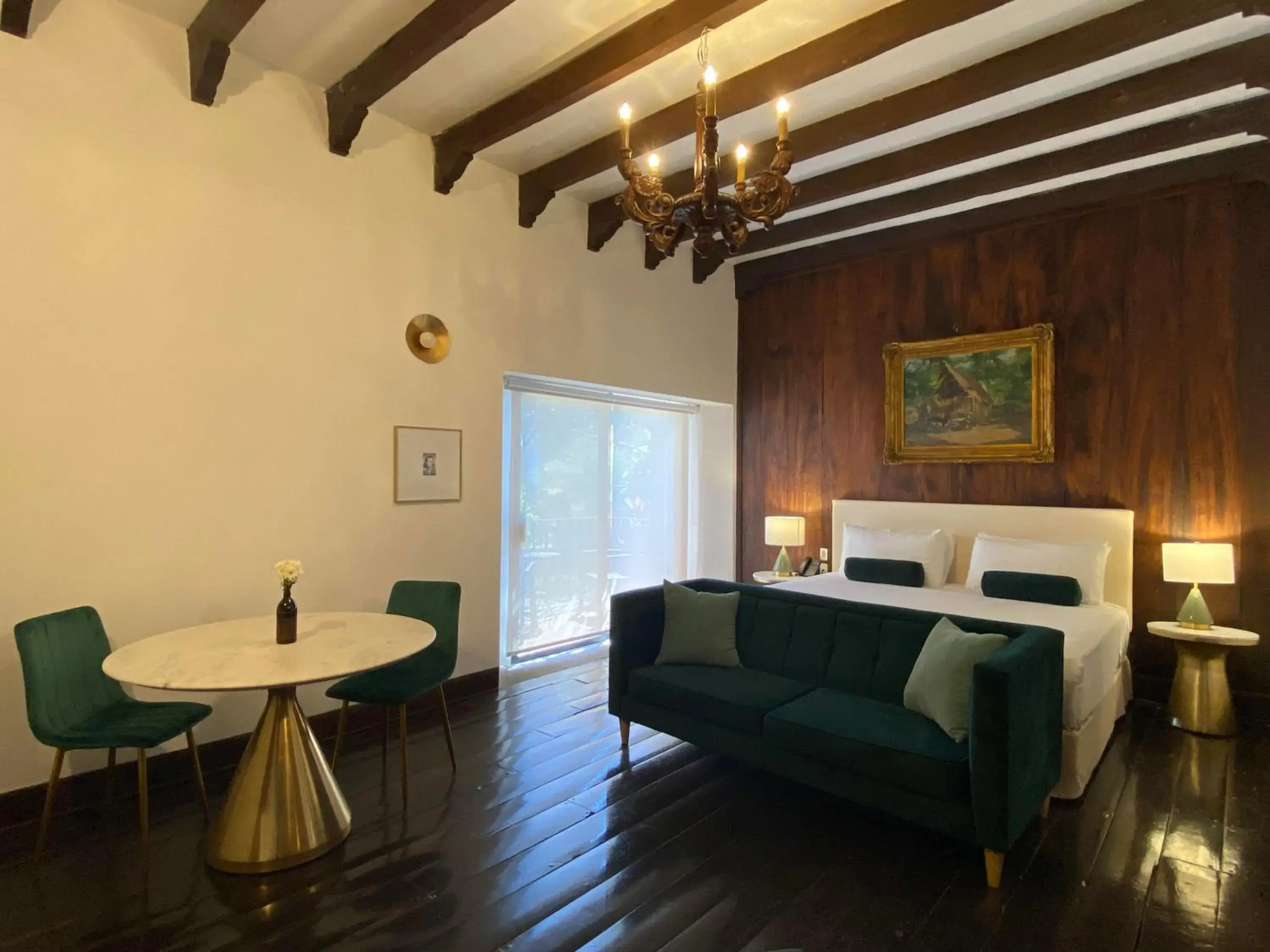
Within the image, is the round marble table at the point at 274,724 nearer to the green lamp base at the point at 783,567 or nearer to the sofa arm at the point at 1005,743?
the sofa arm at the point at 1005,743

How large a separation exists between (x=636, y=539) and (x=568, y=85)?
340cm

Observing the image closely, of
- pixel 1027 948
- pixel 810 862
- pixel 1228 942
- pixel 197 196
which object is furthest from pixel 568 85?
pixel 1228 942

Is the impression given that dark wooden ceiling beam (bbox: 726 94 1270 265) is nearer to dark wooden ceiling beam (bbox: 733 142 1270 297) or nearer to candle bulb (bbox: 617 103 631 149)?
dark wooden ceiling beam (bbox: 733 142 1270 297)

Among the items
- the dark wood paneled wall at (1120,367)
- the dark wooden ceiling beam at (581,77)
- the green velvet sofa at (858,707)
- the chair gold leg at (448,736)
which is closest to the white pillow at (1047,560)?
the dark wood paneled wall at (1120,367)

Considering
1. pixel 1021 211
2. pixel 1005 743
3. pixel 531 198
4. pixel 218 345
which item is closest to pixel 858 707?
pixel 1005 743

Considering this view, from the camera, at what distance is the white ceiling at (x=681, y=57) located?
2.79 meters

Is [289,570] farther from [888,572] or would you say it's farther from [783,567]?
[783,567]

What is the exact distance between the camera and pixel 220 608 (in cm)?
308

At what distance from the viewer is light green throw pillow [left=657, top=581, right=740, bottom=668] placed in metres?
3.31

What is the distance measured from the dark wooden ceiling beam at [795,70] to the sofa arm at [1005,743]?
7.86 feet

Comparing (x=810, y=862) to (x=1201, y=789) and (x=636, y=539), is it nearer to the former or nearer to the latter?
(x=1201, y=789)

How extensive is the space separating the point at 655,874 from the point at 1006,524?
342 cm

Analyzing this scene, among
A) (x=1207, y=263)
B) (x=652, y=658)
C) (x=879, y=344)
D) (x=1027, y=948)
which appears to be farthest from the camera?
(x=879, y=344)

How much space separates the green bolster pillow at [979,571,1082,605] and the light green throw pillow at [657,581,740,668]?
169cm
